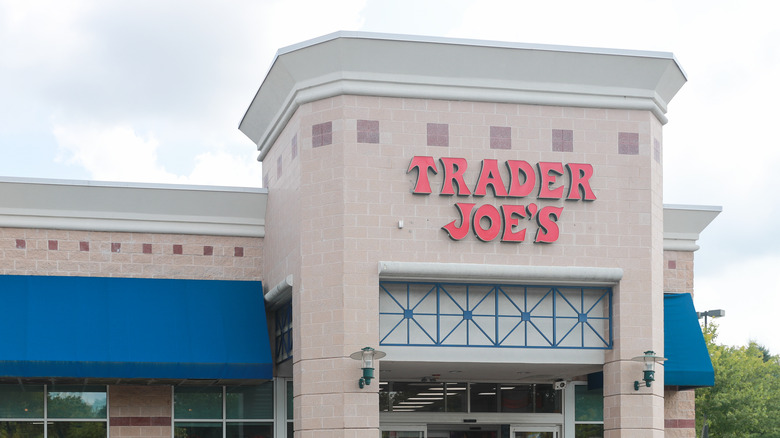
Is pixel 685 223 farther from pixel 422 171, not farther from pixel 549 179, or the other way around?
pixel 422 171

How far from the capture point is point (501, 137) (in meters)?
17.0

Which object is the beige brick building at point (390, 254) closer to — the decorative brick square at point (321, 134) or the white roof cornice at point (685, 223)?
the decorative brick square at point (321, 134)

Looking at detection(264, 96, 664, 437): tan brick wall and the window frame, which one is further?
the window frame

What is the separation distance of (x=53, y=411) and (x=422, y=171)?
8.73m

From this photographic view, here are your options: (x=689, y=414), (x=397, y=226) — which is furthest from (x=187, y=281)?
(x=689, y=414)

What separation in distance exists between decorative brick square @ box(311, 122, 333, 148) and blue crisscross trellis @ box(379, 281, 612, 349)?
2.67 m

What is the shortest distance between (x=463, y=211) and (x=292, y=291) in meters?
3.37

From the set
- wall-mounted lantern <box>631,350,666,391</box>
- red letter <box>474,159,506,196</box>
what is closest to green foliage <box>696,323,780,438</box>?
wall-mounted lantern <box>631,350,666,391</box>

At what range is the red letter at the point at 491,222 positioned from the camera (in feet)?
54.6

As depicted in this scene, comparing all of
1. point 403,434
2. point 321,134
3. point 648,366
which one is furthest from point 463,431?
point 321,134

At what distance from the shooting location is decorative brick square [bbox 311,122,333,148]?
16.7 metres

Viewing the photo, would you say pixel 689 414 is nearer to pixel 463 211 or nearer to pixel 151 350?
pixel 463 211

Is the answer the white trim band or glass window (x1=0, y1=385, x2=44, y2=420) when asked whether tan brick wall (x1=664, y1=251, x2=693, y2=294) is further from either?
glass window (x1=0, y1=385, x2=44, y2=420)

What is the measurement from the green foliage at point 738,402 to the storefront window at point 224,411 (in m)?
21.3
